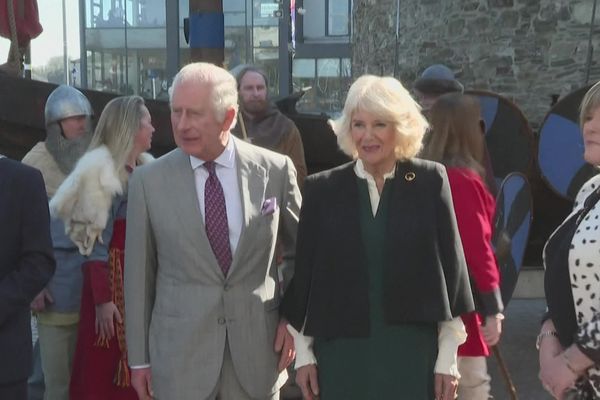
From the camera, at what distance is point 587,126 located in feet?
9.89

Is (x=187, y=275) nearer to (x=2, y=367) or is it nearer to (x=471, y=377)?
(x=2, y=367)

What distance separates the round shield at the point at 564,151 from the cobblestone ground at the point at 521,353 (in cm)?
119

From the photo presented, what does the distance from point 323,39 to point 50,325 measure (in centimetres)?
3206

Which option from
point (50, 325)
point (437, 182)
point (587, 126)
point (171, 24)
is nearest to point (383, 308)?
point (437, 182)

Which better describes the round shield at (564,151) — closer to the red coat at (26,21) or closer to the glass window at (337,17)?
the red coat at (26,21)

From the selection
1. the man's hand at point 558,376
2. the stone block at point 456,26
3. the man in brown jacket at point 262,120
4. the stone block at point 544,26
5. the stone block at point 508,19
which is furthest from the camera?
the stone block at point 456,26

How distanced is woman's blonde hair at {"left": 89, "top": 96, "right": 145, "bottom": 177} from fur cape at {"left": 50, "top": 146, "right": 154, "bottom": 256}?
35 millimetres

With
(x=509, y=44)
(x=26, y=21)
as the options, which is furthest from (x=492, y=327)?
(x=509, y=44)

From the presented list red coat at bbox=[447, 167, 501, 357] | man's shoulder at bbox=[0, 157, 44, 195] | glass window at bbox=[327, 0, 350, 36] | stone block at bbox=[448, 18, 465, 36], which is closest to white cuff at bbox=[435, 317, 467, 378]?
red coat at bbox=[447, 167, 501, 357]

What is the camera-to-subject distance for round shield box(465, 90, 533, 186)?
6336 millimetres

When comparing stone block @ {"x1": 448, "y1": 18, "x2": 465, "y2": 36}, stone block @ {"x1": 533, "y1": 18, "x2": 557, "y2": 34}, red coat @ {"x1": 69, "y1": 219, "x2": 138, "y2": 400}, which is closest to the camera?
red coat @ {"x1": 69, "y1": 219, "x2": 138, "y2": 400}

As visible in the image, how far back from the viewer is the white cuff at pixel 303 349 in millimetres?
3281

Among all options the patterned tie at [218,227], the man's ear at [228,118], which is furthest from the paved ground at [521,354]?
the man's ear at [228,118]

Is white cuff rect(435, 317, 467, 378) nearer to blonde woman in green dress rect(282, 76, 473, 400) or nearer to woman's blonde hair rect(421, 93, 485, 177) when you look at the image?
blonde woman in green dress rect(282, 76, 473, 400)
